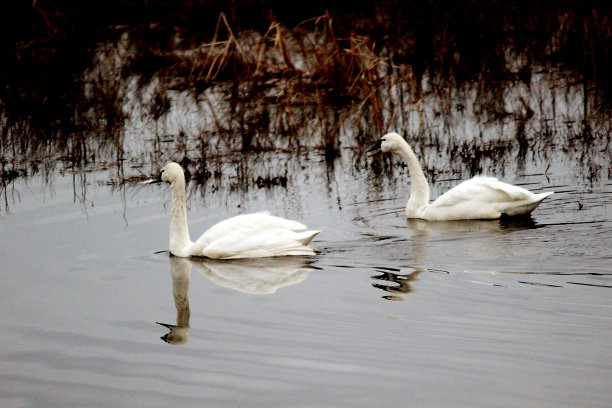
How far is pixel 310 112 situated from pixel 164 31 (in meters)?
8.42

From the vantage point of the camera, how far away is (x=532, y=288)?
7.82m

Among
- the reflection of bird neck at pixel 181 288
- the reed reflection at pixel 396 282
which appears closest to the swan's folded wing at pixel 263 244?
the reflection of bird neck at pixel 181 288

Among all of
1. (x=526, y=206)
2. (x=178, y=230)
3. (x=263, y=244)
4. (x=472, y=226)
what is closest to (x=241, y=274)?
(x=263, y=244)

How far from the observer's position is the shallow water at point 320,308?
6.04 meters

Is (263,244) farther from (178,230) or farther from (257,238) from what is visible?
(178,230)

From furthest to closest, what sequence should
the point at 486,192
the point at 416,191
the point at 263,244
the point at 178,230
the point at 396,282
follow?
1. the point at 416,191
2. the point at 486,192
3. the point at 178,230
4. the point at 263,244
5. the point at 396,282

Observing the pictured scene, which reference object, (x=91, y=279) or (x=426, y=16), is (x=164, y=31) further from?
(x=91, y=279)

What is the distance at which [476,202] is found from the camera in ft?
34.7

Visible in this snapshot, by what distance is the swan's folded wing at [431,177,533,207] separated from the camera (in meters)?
10.4

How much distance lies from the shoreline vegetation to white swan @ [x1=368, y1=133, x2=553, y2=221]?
5.57 feet

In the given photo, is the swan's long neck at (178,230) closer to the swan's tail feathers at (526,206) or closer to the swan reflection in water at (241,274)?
the swan reflection in water at (241,274)

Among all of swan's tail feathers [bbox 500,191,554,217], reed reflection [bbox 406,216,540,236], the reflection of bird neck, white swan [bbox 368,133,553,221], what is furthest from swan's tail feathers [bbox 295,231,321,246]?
swan's tail feathers [bbox 500,191,554,217]

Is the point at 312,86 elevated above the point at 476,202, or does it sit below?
above

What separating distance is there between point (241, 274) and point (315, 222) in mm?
1917
